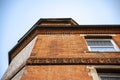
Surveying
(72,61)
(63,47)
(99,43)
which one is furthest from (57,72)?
(99,43)

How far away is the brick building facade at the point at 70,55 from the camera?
7660mm

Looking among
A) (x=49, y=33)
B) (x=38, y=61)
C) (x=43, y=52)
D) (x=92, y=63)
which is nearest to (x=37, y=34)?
(x=49, y=33)

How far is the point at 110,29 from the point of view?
12609 millimetres

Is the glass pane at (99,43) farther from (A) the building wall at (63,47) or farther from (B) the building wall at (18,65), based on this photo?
(B) the building wall at (18,65)

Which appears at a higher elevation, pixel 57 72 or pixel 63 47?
pixel 63 47

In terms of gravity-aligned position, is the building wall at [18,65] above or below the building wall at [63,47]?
below

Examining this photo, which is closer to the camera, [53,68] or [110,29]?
[53,68]

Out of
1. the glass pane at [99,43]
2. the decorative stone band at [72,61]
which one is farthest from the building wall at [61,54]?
the glass pane at [99,43]

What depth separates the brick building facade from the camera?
7.66 m

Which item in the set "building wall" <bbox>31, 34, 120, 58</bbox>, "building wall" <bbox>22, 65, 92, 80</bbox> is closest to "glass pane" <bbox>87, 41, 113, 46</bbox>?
"building wall" <bbox>31, 34, 120, 58</bbox>

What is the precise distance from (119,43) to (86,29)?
2.63 meters

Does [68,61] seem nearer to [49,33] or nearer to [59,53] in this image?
[59,53]

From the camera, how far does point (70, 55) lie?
916 centimetres

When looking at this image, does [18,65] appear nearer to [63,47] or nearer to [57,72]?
[63,47]
